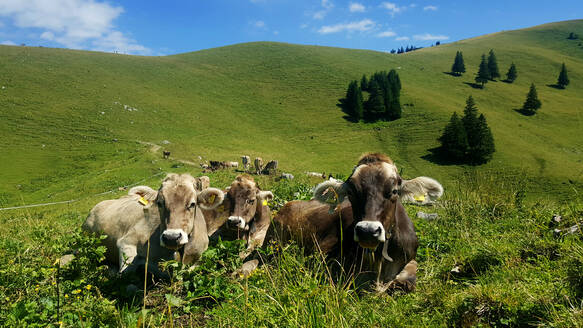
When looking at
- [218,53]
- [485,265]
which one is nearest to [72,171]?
[485,265]

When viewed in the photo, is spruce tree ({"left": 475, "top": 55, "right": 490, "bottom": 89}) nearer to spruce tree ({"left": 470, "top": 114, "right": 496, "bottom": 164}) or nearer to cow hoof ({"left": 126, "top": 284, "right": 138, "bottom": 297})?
spruce tree ({"left": 470, "top": 114, "right": 496, "bottom": 164})

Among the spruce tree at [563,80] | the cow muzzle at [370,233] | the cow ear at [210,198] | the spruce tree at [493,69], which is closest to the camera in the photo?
the cow muzzle at [370,233]

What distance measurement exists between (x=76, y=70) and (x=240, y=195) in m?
74.4

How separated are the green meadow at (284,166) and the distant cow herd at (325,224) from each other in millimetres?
477

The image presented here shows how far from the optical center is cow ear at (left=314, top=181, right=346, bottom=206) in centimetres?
498

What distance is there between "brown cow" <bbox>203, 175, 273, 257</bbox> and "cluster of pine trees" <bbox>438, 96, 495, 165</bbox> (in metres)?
49.6

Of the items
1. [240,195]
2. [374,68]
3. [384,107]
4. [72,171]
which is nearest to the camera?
[240,195]

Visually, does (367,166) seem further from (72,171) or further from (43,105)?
(43,105)

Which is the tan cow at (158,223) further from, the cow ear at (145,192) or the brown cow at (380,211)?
the brown cow at (380,211)

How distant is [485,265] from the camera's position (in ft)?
15.6

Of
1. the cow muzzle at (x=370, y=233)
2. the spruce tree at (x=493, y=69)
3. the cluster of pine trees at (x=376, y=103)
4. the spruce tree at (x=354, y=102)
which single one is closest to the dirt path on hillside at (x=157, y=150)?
the cow muzzle at (x=370, y=233)

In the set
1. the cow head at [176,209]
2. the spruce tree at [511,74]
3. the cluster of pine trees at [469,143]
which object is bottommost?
the cluster of pine trees at [469,143]

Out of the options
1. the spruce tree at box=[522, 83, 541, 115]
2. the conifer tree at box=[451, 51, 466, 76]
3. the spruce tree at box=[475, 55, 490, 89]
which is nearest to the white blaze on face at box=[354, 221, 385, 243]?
the spruce tree at box=[522, 83, 541, 115]

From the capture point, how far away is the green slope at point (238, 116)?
117ft
